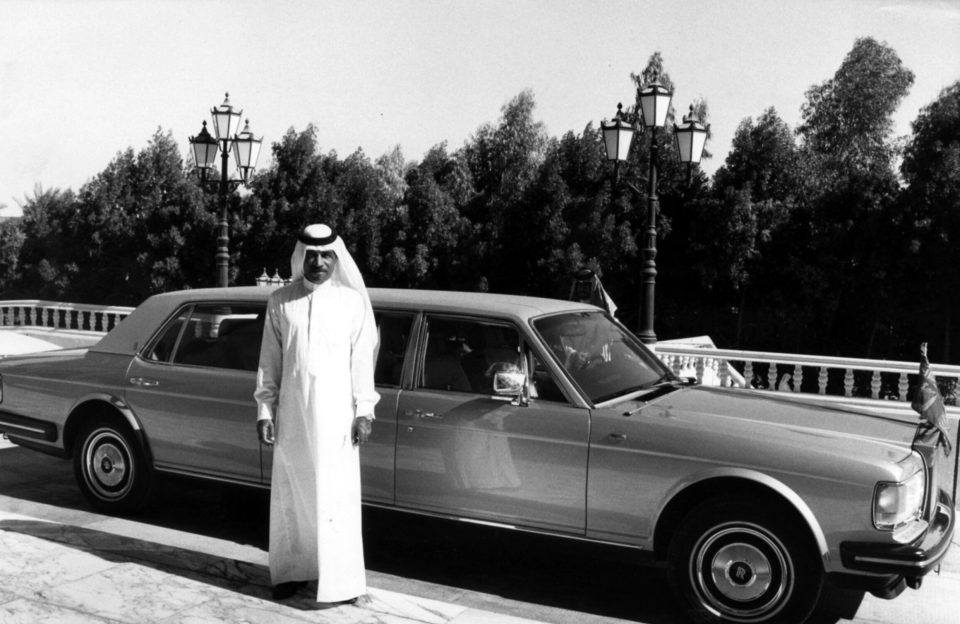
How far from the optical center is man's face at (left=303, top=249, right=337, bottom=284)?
4.89 m

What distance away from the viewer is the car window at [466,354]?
5.50m

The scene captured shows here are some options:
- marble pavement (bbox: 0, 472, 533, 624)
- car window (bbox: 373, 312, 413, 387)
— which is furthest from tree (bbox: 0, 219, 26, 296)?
car window (bbox: 373, 312, 413, 387)

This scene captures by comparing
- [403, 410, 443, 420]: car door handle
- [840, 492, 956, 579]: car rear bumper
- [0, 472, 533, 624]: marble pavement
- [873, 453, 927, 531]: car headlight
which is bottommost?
[0, 472, 533, 624]: marble pavement

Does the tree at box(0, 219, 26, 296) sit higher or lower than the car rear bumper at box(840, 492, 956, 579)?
higher

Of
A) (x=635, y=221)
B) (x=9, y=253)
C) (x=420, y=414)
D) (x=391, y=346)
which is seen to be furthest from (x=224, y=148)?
(x=9, y=253)

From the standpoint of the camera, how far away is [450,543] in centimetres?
648

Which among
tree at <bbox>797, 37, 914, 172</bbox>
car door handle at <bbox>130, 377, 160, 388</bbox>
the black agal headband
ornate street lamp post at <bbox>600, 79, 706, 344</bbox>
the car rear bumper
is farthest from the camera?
tree at <bbox>797, 37, 914, 172</bbox>

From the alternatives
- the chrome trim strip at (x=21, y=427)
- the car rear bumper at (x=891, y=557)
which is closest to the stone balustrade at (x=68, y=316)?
the chrome trim strip at (x=21, y=427)

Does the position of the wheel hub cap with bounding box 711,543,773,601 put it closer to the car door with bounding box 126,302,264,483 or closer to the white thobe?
the white thobe

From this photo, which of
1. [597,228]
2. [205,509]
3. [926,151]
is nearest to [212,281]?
[597,228]

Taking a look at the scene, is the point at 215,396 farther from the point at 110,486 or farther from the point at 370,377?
the point at 370,377

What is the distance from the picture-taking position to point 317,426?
15.7 ft

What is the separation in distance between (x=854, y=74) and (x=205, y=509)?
42909mm

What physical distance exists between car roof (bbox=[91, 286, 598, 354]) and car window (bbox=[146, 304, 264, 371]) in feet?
0.29
